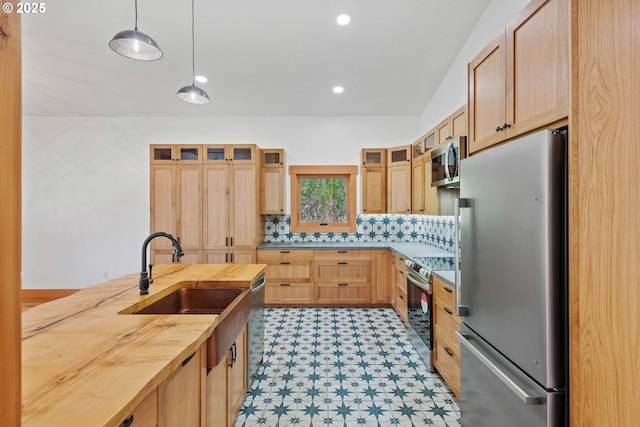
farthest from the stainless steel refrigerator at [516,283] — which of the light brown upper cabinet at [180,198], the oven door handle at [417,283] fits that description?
the light brown upper cabinet at [180,198]

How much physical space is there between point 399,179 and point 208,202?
9.13 ft

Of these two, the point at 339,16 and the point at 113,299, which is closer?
the point at 113,299

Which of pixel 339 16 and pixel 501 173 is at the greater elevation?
pixel 339 16

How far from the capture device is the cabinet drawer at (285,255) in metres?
4.12

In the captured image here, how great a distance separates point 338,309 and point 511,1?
3.79 m

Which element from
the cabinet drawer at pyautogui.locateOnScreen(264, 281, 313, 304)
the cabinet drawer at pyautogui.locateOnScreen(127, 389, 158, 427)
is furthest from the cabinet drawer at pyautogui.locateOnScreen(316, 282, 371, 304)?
the cabinet drawer at pyautogui.locateOnScreen(127, 389, 158, 427)

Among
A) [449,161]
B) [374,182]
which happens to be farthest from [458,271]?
[374,182]

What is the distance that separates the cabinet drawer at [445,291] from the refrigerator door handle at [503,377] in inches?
18.4

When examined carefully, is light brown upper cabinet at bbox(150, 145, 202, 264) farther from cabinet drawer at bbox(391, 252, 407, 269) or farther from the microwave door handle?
the microwave door handle

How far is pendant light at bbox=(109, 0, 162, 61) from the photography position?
180 centimetres

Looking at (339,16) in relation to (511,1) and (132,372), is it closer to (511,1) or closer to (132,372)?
(511,1)

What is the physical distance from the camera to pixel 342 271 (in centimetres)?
413

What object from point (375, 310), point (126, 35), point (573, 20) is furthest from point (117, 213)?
point (573, 20)

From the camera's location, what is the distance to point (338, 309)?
4.11 metres
